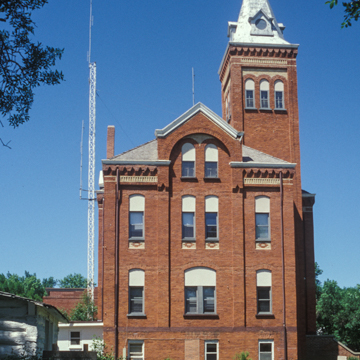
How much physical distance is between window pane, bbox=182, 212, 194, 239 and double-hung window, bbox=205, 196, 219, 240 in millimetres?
957

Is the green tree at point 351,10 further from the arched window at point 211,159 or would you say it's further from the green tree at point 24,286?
the green tree at point 24,286

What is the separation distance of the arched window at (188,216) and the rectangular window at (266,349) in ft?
26.0

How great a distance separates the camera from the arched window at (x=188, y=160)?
136ft

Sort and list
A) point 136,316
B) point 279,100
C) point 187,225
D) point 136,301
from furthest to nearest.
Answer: point 279,100 → point 187,225 → point 136,301 → point 136,316

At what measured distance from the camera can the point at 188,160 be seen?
137ft

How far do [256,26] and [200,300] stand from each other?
22.6m

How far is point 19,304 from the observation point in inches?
1061

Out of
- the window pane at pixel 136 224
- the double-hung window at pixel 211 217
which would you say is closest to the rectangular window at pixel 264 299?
the double-hung window at pixel 211 217

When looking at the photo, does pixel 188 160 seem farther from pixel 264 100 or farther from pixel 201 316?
pixel 201 316

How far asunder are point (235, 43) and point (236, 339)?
21.7 meters

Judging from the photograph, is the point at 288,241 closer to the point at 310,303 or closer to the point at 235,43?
the point at 310,303

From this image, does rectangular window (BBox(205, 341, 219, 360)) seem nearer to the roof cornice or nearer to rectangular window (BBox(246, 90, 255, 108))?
the roof cornice

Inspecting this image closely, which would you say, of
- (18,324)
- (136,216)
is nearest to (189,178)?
(136,216)

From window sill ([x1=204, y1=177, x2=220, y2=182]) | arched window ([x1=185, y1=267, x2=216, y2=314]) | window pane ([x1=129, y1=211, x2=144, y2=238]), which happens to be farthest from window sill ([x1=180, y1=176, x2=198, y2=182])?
arched window ([x1=185, y1=267, x2=216, y2=314])
